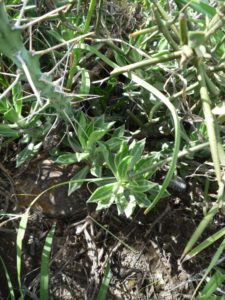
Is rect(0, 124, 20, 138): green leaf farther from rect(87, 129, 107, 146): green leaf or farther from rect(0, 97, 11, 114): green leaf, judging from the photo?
rect(87, 129, 107, 146): green leaf

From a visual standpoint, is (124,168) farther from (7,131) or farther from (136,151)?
(7,131)

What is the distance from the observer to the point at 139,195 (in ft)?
3.91

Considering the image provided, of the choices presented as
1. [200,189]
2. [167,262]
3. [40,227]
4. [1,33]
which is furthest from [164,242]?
[1,33]

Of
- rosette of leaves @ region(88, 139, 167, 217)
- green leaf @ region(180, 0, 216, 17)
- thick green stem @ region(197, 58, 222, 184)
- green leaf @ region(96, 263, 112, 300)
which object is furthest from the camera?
green leaf @ region(96, 263, 112, 300)

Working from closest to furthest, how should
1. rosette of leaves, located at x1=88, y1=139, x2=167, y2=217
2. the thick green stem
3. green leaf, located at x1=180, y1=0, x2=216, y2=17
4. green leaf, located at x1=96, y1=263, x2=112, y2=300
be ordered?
1. the thick green stem
2. green leaf, located at x1=180, y1=0, x2=216, y2=17
3. rosette of leaves, located at x1=88, y1=139, x2=167, y2=217
4. green leaf, located at x1=96, y1=263, x2=112, y2=300

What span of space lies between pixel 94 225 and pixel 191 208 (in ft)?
0.92

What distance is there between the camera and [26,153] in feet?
4.21

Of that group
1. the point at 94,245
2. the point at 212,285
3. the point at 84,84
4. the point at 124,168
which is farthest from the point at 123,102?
the point at 212,285

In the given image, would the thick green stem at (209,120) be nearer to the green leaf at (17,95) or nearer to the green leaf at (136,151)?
the green leaf at (136,151)

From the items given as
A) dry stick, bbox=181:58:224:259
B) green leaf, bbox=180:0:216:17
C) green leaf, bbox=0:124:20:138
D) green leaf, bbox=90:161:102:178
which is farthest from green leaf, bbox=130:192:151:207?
green leaf, bbox=180:0:216:17

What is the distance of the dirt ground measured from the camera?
4.39 ft

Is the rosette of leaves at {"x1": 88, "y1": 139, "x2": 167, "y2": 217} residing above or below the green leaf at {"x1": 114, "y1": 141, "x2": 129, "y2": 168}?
below

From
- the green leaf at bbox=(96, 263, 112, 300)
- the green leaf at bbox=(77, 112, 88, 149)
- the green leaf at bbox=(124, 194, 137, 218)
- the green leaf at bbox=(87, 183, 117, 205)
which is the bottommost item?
the green leaf at bbox=(96, 263, 112, 300)

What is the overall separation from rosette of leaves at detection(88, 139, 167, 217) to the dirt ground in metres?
0.17
